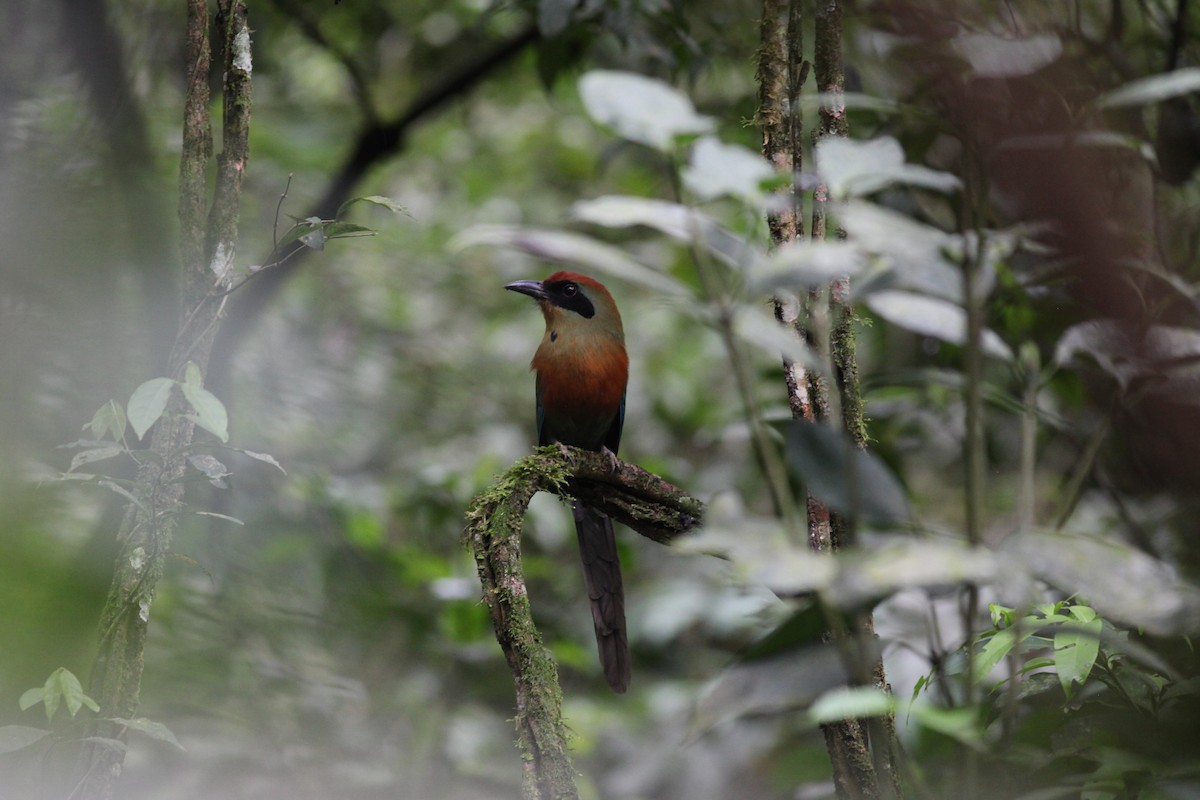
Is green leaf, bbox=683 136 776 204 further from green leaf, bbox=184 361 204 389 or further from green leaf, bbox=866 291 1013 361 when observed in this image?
green leaf, bbox=184 361 204 389

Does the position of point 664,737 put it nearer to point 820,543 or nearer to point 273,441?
point 273,441

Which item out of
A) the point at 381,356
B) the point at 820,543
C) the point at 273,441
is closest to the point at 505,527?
the point at 820,543

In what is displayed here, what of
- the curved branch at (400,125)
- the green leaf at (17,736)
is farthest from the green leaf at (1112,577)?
the curved branch at (400,125)

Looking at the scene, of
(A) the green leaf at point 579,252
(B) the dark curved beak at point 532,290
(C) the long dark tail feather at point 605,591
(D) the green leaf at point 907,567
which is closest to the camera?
(D) the green leaf at point 907,567

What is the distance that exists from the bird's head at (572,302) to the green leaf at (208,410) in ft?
7.71

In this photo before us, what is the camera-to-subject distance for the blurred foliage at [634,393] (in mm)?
1076

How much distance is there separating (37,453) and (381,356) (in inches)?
86.9

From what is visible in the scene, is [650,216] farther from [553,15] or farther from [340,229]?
[553,15]

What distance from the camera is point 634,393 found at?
668cm

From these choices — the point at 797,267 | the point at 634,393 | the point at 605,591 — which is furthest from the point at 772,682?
the point at 634,393

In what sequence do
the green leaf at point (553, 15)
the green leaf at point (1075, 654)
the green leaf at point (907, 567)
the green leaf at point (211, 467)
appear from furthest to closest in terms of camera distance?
1. the green leaf at point (553, 15)
2. the green leaf at point (211, 467)
3. the green leaf at point (1075, 654)
4. the green leaf at point (907, 567)

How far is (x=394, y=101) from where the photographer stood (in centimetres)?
610

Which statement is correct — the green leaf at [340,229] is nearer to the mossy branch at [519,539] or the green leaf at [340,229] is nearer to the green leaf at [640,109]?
the mossy branch at [519,539]

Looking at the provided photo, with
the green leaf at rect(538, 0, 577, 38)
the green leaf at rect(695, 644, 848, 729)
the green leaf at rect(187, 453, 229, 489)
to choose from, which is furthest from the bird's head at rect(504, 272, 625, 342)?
the green leaf at rect(695, 644, 848, 729)
